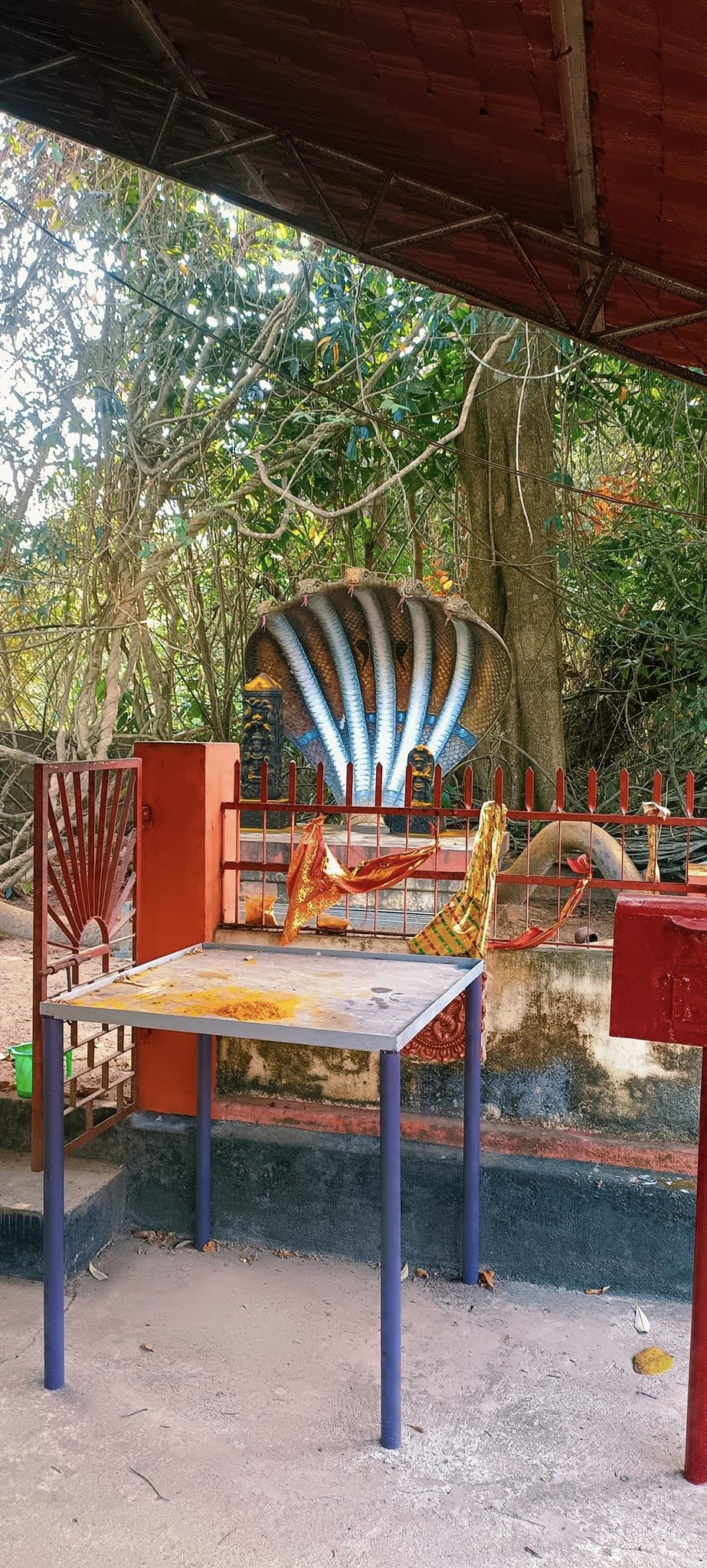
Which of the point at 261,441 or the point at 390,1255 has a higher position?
the point at 261,441

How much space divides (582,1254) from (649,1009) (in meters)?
1.39

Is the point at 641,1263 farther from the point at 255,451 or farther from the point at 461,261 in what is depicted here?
the point at 255,451

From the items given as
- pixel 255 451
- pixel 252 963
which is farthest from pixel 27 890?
pixel 252 963

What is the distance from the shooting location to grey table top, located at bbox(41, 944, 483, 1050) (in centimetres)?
285

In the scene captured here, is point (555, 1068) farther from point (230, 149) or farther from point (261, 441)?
point (261, 441)

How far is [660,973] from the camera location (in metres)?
2.68

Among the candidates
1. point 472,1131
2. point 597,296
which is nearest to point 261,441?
point 597,296

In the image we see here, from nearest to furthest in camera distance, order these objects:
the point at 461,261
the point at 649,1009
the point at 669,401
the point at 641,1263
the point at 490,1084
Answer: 1. the point at 649,1009
2. the point at 641,1263
3. the point at 490,1084
4. the point at 461,261
5. the point at 669,401

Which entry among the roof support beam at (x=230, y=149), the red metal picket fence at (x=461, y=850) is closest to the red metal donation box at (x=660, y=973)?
the red metal picket fence at (x=461, y=850)

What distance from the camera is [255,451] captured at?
894 centimetres

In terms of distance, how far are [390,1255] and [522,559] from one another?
22.0 feet

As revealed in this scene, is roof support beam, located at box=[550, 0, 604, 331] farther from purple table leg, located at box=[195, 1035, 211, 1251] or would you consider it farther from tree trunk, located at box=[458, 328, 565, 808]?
tree trunk, located at box=[458, 328, 565, 808]

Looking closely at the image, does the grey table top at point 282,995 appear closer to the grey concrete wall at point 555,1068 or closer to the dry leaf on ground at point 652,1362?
the grey concrete wall at point 555,1068

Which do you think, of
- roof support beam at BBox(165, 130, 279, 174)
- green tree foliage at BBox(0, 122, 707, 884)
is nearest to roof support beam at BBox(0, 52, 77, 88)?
roof support beam at BBox(165, 130, 279, 174)
